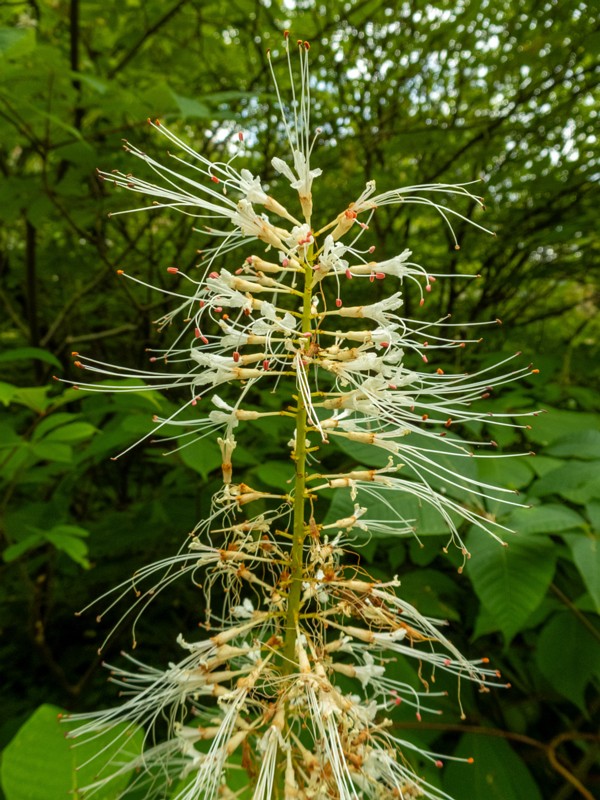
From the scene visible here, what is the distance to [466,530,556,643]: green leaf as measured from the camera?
1.43 meters

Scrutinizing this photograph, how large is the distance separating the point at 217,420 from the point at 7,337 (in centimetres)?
353

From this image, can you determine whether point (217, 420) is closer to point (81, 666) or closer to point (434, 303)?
point (81, 666)

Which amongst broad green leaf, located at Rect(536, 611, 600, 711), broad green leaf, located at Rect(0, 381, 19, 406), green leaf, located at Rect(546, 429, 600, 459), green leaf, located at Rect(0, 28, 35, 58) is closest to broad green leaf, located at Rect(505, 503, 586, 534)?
green leaf, located at Rect(546, 429, 600, 459)

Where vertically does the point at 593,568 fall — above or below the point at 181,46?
below

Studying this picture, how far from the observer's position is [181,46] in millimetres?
3506

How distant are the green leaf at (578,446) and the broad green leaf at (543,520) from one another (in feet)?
0.63

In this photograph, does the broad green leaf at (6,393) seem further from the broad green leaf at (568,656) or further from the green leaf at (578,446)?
the broad green leaf at (568,656)

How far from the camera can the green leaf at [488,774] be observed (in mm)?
1744

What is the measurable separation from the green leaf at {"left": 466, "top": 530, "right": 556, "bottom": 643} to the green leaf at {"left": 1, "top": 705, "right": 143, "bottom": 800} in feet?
2.80

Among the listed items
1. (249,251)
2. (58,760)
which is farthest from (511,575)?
(249,251)

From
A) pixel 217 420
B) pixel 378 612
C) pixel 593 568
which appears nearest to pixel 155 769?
pixel 378 612

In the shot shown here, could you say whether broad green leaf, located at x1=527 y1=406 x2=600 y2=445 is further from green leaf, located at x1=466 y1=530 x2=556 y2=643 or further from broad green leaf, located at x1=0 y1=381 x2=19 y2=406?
broad green leaf, located at x1=0 y1=381 x2=19 y2=406

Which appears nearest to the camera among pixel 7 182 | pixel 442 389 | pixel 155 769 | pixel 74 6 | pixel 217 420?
pixel 217 420

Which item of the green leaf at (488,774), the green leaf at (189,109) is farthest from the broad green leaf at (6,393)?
the green leaf at (488,774)
